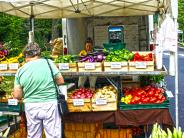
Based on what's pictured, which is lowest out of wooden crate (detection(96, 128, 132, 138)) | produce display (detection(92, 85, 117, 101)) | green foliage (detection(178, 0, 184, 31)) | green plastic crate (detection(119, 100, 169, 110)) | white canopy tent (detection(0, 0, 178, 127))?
wooden crate (detection(96, 128, 132, 138))

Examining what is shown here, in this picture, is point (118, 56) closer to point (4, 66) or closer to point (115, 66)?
point (115, 66)

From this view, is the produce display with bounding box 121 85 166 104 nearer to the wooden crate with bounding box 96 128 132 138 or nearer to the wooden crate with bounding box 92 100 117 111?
the wooden crate with bounding box 92 100 117 111

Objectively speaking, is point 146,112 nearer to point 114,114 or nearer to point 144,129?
point 114,114

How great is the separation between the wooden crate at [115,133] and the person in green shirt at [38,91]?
1.57m

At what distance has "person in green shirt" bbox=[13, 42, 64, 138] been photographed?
640cm

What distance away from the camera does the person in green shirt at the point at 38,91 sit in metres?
6.40

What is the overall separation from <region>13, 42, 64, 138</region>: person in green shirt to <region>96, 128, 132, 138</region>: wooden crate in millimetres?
1575

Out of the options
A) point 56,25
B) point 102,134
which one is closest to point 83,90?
point 102,134

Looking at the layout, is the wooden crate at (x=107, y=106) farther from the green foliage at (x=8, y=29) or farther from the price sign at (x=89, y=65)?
the green foliage at (x=8, y=29)

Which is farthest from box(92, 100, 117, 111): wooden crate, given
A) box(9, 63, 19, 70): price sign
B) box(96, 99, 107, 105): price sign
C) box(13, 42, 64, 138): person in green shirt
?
box(9, 63, 19, 70): price sign

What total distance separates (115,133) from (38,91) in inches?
84.5

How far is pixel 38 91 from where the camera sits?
6.42 meters

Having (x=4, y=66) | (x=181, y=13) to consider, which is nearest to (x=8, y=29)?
(x=4, y=66)

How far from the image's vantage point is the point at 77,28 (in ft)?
43.0
